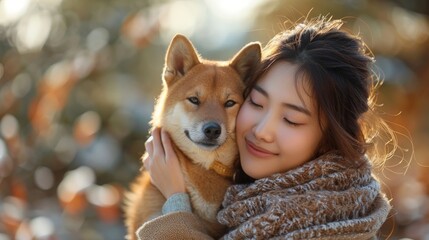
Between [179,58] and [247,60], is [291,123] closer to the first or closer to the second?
[247,60]

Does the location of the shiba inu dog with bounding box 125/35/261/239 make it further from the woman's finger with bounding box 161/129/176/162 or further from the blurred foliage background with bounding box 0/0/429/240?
the blurred foliage background with bounding box 0/0/429/240

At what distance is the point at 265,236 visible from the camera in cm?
190

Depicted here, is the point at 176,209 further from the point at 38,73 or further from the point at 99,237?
the point at 38,73

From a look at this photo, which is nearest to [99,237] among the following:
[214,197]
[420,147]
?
[214,197]

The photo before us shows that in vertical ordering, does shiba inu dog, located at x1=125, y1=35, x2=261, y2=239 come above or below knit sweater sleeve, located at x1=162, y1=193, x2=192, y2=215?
above

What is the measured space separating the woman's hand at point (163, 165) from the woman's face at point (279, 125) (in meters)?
0.30

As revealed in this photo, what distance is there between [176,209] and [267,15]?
356cm

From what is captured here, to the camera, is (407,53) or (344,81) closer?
(344,81)

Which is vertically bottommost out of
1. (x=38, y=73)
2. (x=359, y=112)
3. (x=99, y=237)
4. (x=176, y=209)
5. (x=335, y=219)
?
(x=99, y=237)

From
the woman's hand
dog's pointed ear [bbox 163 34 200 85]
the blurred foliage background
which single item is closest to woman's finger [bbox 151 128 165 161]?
the woman's hand

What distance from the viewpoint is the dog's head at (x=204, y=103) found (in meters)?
2.35

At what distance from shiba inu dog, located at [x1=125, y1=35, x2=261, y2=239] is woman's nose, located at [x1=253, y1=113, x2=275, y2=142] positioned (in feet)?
0.92

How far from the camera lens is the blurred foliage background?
4273 mm

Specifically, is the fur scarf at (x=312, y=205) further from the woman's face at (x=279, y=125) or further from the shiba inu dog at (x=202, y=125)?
the shiba inu dog at (x=202, y=125)
